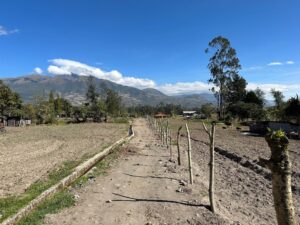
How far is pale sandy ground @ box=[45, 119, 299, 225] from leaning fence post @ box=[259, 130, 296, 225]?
440 centimetres

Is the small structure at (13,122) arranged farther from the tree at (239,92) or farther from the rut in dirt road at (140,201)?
the rut in dirt road at (140,201)

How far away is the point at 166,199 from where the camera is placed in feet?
33.9

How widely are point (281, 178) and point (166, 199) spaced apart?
655 cm

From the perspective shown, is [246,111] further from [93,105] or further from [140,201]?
[140,201]

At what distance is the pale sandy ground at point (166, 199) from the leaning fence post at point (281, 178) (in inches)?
173

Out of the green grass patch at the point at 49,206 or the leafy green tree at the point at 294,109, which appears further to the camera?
the leafy green tree at the point at 294,109

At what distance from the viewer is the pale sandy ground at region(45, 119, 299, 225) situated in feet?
28.4

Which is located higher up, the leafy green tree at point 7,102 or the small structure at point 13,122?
the leafy green tree at point 7,102

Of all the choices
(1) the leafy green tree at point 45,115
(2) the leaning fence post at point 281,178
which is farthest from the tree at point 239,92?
(2) the leaning fence post at point 281,178

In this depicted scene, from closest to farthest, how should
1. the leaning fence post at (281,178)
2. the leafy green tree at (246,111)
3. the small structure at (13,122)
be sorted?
the leaning fence post at (281,178)
the leafy green tree at (246,111)
the small structure at (13,122)

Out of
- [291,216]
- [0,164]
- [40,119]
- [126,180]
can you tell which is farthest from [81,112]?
[291,216]

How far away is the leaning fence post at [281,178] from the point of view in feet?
13.6

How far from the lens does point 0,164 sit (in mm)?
17797

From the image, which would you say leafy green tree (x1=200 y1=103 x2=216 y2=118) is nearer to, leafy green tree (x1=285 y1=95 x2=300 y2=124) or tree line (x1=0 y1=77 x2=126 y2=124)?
tree line (x1=0 y1=77 x2=126 y2=124)
